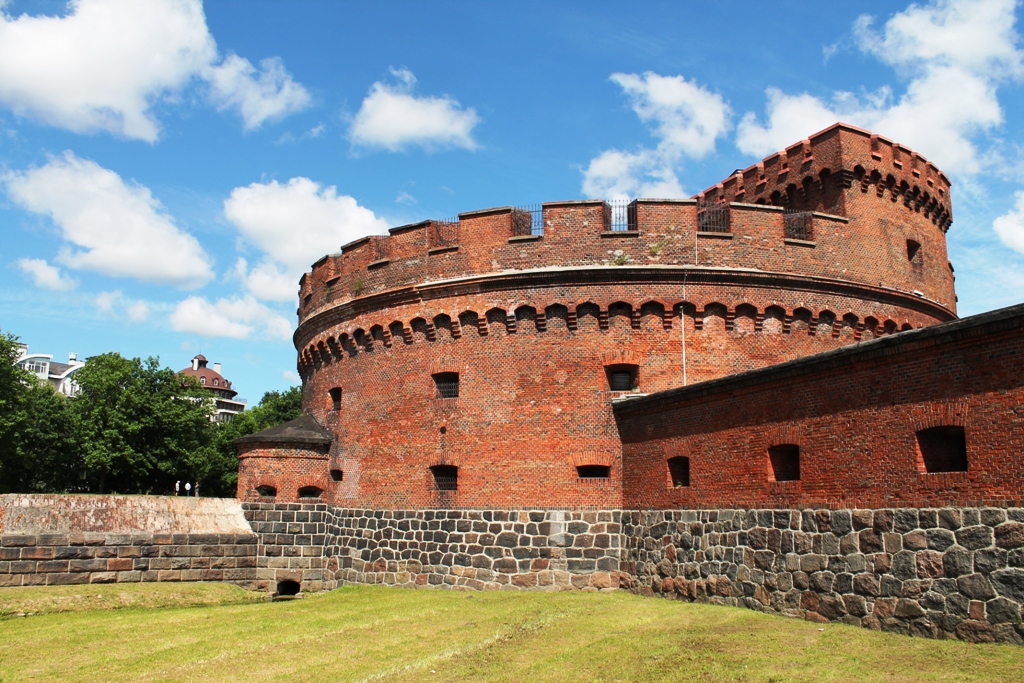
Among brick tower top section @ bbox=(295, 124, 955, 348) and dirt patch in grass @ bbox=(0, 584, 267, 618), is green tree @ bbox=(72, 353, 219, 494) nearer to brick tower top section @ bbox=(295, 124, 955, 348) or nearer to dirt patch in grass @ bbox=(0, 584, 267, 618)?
brick tower top section @ bbox=(295, 124, 955, 348)

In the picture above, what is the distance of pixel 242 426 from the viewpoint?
53.5m

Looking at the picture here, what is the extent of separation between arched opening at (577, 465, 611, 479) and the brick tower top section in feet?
12.4

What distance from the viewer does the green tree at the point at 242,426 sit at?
4844cm

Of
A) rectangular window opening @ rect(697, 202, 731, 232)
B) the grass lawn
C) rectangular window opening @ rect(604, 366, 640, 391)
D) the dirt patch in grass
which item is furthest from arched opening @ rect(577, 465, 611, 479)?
the dirt patch in grass

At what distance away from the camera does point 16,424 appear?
132 feet

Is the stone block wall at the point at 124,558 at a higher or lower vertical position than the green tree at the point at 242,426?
lower

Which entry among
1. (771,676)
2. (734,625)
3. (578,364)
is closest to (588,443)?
(578,364)

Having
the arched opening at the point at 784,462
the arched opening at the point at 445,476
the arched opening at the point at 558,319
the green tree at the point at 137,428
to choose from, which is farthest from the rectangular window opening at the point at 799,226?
the green tree at the point at 137,428

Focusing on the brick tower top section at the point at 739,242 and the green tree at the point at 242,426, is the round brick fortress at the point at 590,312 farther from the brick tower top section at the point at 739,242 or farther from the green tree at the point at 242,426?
the green tree at the point at 242,426

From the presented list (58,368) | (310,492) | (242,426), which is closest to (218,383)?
(58,368)

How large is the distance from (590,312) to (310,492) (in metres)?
8.38

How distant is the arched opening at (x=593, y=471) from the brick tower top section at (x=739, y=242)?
3768 millimetres

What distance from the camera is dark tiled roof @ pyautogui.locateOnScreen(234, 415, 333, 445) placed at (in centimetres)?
1912

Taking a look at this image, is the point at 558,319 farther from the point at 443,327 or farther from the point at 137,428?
the point at 137,428
